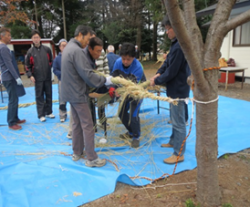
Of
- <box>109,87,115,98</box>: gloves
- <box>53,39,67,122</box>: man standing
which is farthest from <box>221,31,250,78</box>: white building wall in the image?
<box>109,87,115,98</box>: gloves

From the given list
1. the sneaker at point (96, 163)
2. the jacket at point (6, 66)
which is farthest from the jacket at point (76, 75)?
the jacket at point (6, 66)

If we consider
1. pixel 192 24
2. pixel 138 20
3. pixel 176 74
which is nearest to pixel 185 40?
pixel 192 24

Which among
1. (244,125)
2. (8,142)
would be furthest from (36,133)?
(244,125)

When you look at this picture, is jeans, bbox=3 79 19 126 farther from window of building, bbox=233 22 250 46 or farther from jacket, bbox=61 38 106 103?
window of building, bbox=233 22 250 46

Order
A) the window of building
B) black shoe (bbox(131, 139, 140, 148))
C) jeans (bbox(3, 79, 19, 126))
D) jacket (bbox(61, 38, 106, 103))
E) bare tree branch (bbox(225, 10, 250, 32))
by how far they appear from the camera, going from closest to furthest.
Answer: bare tree branch (bbox(225, 10, 250, 32)) < jacket (bbox(61, 38, 106, 103)) < black shoe (bbox(131, 139, 140, 148)) < jeans (bbox(3, 79, 19, 126)) < the window of building

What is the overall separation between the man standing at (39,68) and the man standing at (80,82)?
2082 millimetres

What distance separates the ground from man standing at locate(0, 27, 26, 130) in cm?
279

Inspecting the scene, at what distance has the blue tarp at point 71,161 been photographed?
2.28m

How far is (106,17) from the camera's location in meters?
23.0

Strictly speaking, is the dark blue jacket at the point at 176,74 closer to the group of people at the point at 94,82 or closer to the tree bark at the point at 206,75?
the group of people at the point at 94,82

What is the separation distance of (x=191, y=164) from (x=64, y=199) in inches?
61.5

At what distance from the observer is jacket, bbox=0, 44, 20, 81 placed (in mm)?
4066

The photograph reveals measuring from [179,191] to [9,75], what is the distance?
361cm

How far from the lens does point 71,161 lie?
2.87m
